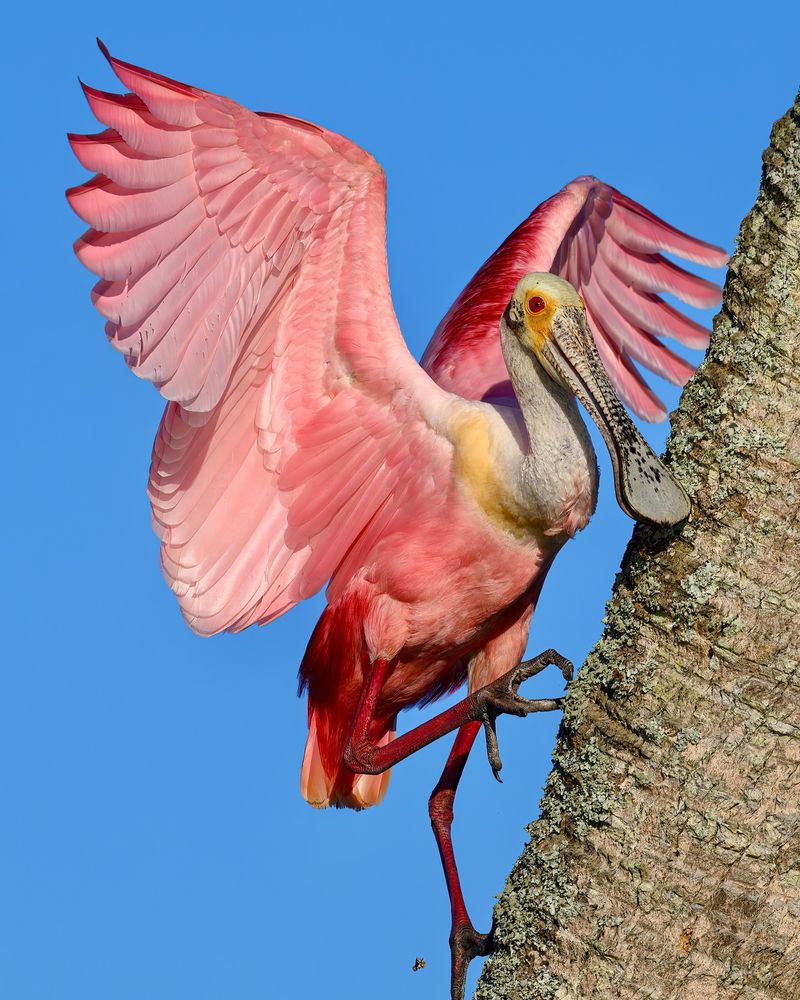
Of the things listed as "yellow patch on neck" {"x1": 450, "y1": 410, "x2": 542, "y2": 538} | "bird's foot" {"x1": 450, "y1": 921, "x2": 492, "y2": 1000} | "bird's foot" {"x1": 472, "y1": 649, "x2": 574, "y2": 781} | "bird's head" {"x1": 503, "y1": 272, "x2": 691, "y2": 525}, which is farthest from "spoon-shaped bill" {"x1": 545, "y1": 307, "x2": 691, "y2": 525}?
"bird's foot" {"x1": 450, "y1": 921, "x2": 492, "y2": 1000}

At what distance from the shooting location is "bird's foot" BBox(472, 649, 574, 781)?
5.22 m

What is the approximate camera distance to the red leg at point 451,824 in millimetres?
6277

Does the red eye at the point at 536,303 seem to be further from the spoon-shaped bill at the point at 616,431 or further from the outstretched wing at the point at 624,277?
the outstretched wing at the point at 624,277

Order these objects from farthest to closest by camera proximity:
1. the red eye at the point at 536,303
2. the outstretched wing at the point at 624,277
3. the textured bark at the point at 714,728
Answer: the outstretched wing at the point at 624,277 < the red eye at the point at 536,303 < the textured bark at the point at 714,728

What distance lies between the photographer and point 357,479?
20.7 ft

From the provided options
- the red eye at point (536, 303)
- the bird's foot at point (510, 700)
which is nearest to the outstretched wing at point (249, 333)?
the red eye at point (536, 303)

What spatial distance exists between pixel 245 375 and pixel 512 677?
185 centimetres

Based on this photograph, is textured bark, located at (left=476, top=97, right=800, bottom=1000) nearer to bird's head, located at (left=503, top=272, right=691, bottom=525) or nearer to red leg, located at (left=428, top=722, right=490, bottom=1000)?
bird's head, located at (left=503, top=272, right=691, bottom=525)

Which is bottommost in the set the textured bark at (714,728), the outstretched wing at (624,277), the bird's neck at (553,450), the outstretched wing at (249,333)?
the textured bark at (714,728)

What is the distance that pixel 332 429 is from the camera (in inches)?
244

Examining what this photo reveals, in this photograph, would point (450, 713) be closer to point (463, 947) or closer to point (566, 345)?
point (463, 947)

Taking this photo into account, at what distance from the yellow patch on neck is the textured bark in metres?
2.22

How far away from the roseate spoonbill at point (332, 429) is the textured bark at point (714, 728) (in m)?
1.35

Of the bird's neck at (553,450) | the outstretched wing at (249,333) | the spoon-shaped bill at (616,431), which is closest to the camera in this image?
the spoon-shaped bill at (616,431)
